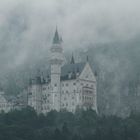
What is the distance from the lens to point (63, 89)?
14812cm

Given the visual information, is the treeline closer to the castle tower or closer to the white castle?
the white castle

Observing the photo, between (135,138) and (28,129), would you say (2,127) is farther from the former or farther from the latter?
(135,138)

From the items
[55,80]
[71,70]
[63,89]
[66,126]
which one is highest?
[71,70]

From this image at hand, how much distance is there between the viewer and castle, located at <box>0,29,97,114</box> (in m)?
147

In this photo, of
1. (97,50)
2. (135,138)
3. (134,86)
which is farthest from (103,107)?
(135,138)

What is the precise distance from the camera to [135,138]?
403 ft

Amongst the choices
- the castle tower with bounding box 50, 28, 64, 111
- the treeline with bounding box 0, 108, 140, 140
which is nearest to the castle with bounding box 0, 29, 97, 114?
the castle tower with bounding box 50, 28, 64, 111

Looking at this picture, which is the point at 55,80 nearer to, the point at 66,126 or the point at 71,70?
the point at 71,70

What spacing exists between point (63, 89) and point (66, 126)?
75.1 ft

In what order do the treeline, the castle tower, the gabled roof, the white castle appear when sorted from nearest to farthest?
the treeline < the white castle < the castle tower < the gabled roof

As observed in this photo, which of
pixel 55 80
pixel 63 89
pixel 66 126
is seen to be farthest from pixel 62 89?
pixel 66 126

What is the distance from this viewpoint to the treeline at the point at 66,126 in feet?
398

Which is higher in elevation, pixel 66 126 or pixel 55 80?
pixel 55 80

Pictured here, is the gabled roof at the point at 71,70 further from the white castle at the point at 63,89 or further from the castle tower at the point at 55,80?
the castle tower at the point at 55,80
